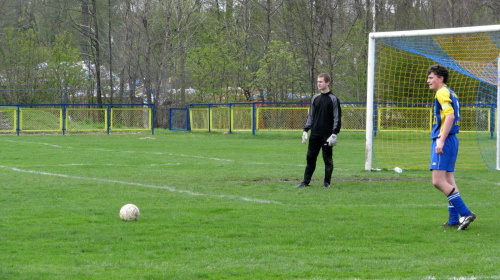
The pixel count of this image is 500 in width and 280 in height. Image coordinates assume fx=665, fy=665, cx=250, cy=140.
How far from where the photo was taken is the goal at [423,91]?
14.5 meters

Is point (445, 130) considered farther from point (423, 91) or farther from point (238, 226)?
point (423, 91)

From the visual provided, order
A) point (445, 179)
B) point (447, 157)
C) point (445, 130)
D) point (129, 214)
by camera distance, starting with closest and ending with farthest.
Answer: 1. point (445, 130)
2. point (447, 157)
3. point (445, 179)
4. point (129, 214)

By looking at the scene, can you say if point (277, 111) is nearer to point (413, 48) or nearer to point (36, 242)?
point (413, 48)

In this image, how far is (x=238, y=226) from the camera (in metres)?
7.37

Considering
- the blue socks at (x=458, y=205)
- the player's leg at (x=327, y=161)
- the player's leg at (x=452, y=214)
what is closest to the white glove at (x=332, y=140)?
the player's leg at (x=327, y=161)

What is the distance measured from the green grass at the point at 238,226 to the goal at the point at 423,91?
2.47m

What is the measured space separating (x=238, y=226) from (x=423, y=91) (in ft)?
62.6

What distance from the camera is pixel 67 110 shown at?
3238 centimetres

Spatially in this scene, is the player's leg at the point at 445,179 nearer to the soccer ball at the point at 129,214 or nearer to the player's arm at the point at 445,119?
the player's arm at the point at 445,119

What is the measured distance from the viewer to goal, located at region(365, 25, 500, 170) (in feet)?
47.7

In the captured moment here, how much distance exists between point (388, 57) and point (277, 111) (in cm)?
1298

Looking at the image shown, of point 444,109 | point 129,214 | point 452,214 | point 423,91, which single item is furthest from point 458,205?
point 423,91

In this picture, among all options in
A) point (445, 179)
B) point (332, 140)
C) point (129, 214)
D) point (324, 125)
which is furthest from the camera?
point (324, 125)

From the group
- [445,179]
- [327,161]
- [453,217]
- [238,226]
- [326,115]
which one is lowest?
[238,226]
